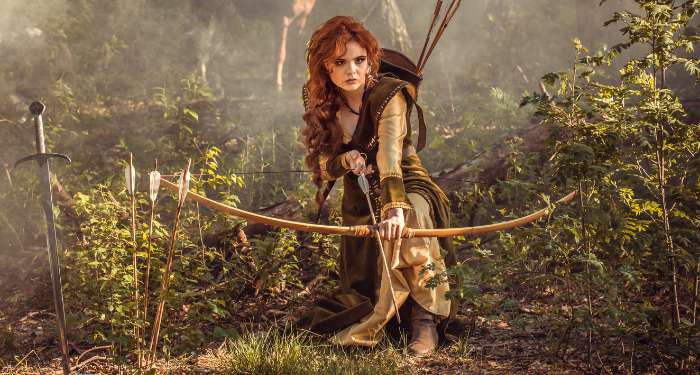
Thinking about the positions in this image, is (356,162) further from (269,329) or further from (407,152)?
(269,329)

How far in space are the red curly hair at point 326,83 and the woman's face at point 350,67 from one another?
0.03 meters

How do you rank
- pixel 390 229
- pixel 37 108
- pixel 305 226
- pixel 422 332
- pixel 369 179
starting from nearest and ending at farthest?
pixel 37 108, pixel 390 229, pixel 305 226, pixel 422 332, pixel 369 179

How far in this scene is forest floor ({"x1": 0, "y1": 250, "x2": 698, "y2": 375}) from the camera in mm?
2293

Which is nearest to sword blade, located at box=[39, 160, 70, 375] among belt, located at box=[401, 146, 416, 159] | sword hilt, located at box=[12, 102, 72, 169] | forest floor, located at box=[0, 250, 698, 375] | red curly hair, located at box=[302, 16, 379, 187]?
sword hilt, located at box=[12, 102, 72, 169]

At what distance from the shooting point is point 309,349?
2.43 meters

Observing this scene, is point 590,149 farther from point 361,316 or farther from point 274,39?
point 274,39

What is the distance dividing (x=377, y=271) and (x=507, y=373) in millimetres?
859

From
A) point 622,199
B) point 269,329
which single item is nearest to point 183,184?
point 269,329

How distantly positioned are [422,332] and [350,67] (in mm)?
1400

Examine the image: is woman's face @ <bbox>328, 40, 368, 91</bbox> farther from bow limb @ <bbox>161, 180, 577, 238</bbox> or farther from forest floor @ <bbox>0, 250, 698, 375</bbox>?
forest floor @ <bbox>0, 250, 698, 375</bbox>

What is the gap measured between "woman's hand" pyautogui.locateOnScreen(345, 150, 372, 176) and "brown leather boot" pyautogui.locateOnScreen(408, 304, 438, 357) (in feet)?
2.53

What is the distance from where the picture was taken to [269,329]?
2.75 metres

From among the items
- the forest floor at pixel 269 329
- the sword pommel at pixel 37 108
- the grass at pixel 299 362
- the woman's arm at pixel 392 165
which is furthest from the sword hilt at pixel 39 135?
the woman's arm at pixel 392 165

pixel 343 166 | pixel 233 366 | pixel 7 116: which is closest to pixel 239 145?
pixel 7 116
